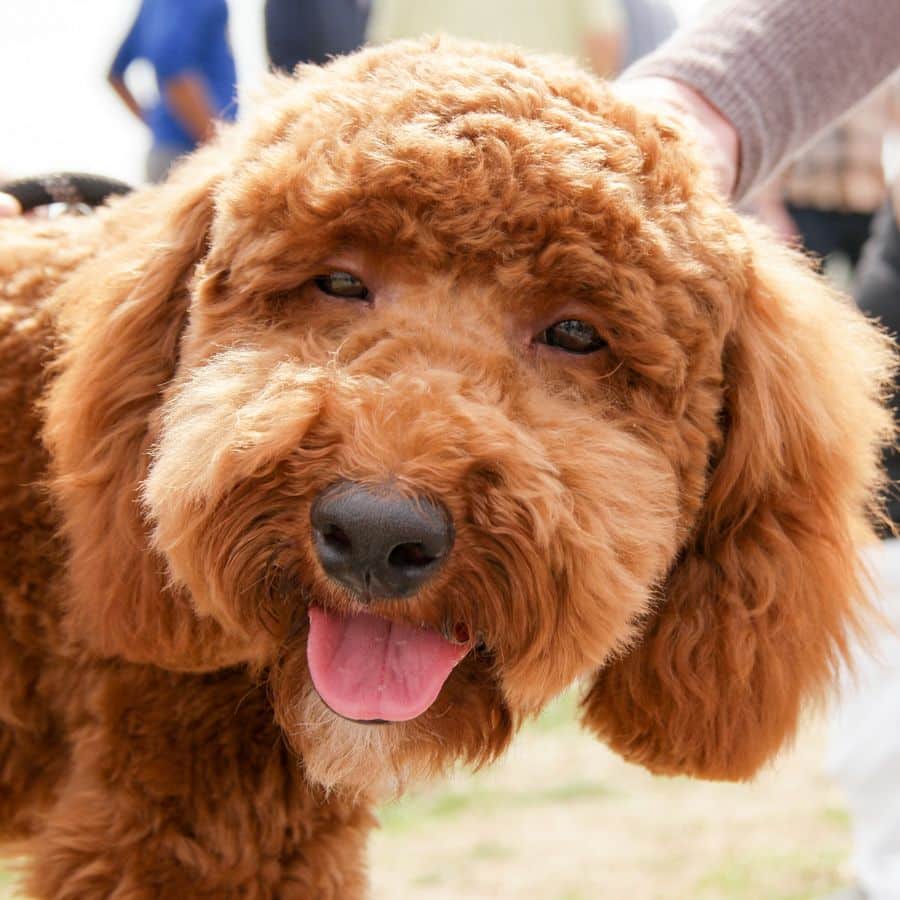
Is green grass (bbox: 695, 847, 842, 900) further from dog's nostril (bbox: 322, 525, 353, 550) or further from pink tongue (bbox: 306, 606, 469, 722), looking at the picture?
dog's nostril (bbox: 322, 525, 353, 550)

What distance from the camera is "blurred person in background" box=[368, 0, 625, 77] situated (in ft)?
15.8

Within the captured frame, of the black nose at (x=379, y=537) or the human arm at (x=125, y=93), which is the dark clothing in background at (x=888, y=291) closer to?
the black nose at (x=379, y=537)

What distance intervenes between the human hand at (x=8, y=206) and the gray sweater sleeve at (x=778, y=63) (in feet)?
4.34

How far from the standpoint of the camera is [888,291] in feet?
10.4

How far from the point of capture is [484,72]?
2.07 m

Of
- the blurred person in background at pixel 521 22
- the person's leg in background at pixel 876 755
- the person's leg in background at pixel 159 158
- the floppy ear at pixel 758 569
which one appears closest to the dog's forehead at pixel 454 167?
the floppy ear at pixel 758 569

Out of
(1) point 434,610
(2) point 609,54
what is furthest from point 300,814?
(2) point 609,54

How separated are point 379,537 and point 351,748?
43 cm

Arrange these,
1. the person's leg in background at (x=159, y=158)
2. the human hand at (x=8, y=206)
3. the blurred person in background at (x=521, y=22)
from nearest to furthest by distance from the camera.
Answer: the human hand at (x=8, y=206) < the blurred person in background at (x=521, y=22) < the person's leg in background at (x=159, y=158)

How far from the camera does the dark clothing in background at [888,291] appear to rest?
3133 millimetres

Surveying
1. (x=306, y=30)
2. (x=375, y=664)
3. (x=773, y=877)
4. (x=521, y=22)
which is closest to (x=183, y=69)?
(x=306, y=30)

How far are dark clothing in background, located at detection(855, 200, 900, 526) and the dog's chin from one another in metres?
1.60

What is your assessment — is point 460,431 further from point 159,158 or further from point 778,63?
point 159,158

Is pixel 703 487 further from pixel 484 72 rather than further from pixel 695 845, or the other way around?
pixel 695 845
